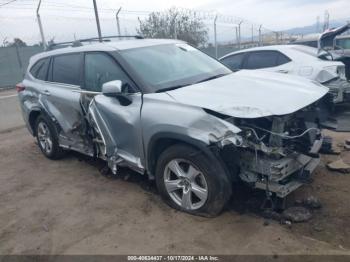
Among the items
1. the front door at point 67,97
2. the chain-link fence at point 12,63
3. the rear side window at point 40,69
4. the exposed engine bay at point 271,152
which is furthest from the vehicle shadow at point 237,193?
the chain-link fence at point 12,63

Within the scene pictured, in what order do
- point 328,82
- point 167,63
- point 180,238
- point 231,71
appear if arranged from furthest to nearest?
point 328,82, point 231,71, point 167,63, point 180,238

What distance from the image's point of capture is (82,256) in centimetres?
340

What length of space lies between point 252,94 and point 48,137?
370cm

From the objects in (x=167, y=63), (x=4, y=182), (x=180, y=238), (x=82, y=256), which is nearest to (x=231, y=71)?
(x=167, y=63)

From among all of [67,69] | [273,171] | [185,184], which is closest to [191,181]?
[185,184]

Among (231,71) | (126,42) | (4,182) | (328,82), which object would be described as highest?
(126,42)

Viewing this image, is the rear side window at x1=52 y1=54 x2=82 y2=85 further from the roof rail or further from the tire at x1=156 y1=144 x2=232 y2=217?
the tire at x1=156 y1=144 x2=232 y2=217

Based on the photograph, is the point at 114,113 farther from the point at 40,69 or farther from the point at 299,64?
the point at 299,64

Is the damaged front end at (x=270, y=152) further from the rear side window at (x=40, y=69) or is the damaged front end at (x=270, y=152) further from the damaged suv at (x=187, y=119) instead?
the rear side window at (x=40, y=69)

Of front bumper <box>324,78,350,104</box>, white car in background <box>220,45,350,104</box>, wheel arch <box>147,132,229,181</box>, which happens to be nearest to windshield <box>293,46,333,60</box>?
white car in background <box>220,45,350,104</box>

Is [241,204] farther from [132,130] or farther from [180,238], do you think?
[132,130]

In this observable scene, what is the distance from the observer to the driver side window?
438 centimetres

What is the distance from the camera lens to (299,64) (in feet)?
24.4

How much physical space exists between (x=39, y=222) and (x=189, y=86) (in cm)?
231
